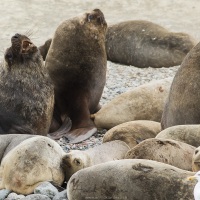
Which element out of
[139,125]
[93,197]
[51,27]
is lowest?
[51,27]

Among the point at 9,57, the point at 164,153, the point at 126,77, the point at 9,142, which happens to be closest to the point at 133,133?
the point at 9,142

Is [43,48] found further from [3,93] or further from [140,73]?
[3,93]

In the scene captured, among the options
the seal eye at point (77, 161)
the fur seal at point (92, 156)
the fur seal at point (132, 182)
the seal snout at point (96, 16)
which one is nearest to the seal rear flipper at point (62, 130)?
the seal snout at point (96, 16)

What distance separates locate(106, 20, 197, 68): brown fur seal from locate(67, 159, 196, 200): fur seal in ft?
25.0

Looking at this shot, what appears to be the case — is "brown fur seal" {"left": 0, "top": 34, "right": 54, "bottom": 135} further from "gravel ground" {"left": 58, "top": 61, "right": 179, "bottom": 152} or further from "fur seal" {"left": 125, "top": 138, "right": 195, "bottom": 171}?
"fur seal" {"left": 125, "top": 138, "right": 195, "bottom": 171}

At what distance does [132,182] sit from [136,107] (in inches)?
158

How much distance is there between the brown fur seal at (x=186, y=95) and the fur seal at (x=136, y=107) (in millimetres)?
1222

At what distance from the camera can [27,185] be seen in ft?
21.5

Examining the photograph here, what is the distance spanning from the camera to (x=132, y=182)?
18.6 ft

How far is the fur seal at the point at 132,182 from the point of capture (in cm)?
554

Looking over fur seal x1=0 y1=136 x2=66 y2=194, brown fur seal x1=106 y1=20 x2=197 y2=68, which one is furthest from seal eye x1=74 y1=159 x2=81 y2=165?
brown fur seal x1=106 y1=20 x2=197 y2=68

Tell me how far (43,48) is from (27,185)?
6627mm

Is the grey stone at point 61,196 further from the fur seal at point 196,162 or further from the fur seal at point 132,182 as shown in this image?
the fur seal at point 196,162

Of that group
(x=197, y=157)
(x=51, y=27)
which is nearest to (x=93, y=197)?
(x=197, y=157)
